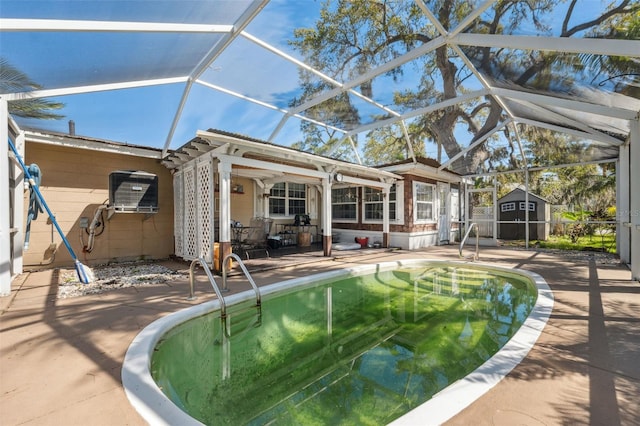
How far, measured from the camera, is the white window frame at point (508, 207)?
1602cm

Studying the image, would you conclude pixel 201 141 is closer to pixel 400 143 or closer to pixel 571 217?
pixel 400 143

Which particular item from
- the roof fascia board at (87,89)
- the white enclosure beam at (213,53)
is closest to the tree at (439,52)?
the white enclosure beam at (213,53)

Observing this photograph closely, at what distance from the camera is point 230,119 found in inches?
433

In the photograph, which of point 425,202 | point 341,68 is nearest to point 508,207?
point 425,202

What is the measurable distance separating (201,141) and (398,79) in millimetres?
5469

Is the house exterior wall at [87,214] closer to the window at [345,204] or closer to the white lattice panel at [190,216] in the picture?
the white lattice panel at [190,216]

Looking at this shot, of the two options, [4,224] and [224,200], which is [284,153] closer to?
[224,200]

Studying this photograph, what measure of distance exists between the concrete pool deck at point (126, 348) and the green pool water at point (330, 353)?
1.68ft

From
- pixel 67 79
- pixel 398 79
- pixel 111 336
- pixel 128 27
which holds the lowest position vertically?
pixel 111 336

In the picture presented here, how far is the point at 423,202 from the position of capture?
1237 centimetres

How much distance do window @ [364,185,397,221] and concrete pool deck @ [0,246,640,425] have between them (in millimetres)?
7018

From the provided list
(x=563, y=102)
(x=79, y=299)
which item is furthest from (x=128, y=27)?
(x=563, y=102)

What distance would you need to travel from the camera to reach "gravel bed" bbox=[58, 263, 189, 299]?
5.35 metres

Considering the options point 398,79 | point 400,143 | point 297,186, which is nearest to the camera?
point 398,79
